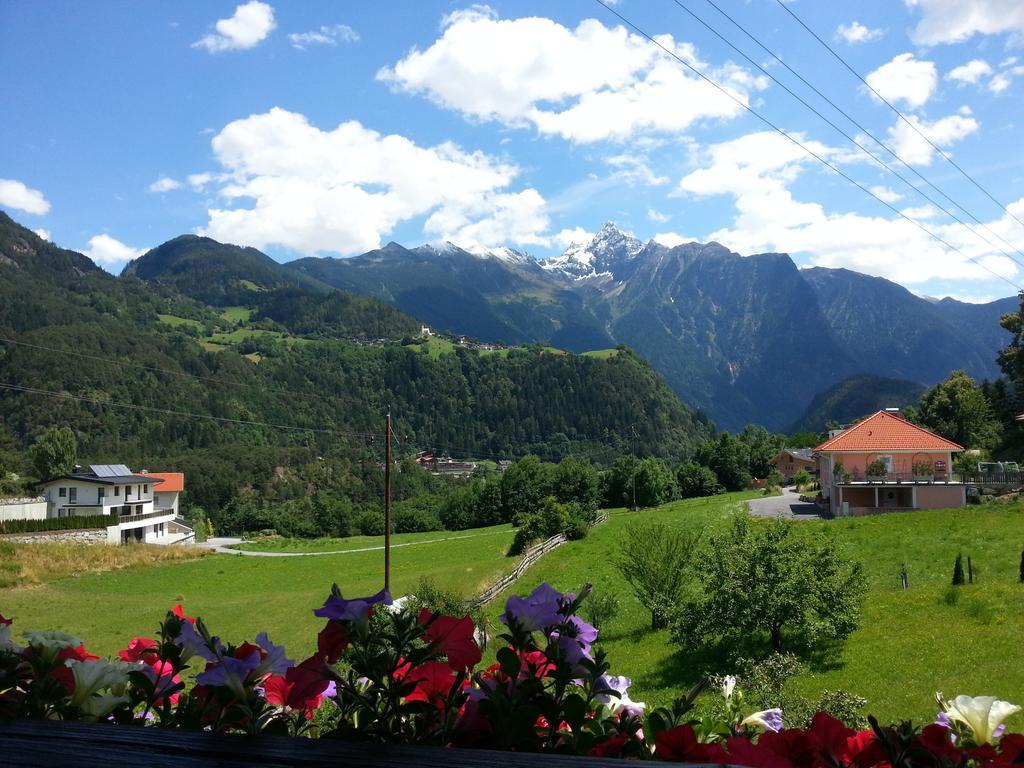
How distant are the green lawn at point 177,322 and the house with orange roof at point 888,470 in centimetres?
18288

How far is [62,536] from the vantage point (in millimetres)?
45250

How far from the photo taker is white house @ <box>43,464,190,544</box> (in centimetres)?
5444

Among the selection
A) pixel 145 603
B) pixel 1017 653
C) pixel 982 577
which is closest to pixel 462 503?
pixel 145 603

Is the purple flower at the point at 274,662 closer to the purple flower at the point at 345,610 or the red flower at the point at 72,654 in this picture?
the purple flower at the point at 345,610

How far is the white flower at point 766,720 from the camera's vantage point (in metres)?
1.40

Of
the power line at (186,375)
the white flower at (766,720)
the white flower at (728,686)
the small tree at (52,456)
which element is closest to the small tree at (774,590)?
the white flower at (728,686)

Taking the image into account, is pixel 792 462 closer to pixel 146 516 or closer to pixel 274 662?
pixel 146 516

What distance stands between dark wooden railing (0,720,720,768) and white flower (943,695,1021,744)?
0.77 meters

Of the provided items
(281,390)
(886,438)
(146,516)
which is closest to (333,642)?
(886,438)

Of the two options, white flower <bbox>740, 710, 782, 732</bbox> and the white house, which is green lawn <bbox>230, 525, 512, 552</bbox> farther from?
white flower <bbox>740, 710, 782, 732</bbox>

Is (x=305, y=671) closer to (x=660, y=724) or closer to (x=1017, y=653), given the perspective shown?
(x=660, y=724)

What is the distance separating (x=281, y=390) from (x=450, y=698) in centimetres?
16366

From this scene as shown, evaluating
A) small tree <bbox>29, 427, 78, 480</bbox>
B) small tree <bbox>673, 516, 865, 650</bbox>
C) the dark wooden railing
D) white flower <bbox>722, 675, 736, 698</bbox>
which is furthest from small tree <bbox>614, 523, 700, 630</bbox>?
small tree <bbox>29, 427, 78, 480</bbox>

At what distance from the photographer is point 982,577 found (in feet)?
61.4
